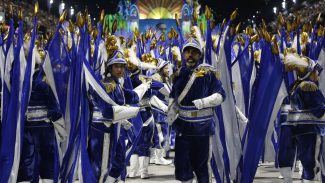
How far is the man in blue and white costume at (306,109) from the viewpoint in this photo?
9031mm

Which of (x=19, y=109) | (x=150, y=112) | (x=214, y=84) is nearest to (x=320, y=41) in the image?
(x=214, y=84)

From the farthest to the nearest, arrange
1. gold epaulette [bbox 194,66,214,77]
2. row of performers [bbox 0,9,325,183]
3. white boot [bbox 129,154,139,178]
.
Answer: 1. white boot [bbox 129,154,139,178]
2. row of performers [bbox 0,9,325,183]
3. gold epaulette [bbox 194,66,214,77]

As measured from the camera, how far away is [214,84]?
27.3 ft

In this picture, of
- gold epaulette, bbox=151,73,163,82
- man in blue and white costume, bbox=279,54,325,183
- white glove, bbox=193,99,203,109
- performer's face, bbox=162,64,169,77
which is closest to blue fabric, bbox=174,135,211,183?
white glove, bbox=193,99,203,109

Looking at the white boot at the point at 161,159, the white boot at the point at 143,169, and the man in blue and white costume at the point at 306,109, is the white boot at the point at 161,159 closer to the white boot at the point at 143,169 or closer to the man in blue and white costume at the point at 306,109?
the white boot at the point at 143,169

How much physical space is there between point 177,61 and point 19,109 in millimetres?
4647

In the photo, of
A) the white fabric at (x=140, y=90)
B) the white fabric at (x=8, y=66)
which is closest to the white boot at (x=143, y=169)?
the white fabric at (x=140, y=90)

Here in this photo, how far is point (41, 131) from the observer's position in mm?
8703

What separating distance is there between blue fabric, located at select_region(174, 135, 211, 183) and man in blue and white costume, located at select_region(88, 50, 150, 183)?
746mm

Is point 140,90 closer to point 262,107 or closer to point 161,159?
point 262,107

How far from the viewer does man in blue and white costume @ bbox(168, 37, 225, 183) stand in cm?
824

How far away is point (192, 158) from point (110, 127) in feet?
3.44

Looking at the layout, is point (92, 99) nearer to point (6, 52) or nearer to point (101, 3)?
point (6, 52)

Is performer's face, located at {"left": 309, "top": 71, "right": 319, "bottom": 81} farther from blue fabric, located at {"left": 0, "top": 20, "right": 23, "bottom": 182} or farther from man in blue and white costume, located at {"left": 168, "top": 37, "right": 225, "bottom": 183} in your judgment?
blue fabric, located at {"left": 0, "top": 20, "right": 23, "bottom": 182}
